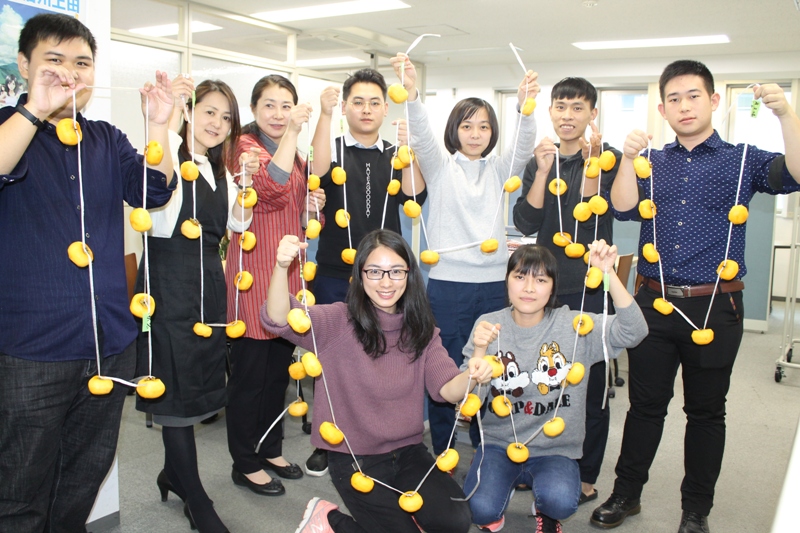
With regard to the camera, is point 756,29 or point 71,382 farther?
point 756,29

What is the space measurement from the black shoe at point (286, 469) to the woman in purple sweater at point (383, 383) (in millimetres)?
748

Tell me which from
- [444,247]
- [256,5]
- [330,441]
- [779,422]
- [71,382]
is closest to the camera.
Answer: [71,382]

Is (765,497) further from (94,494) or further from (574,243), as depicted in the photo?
(94,494)

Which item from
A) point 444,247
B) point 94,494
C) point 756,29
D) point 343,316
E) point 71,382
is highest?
point 756,29

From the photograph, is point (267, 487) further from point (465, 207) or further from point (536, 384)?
point (465, 207)

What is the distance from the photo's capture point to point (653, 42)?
8.09 metres

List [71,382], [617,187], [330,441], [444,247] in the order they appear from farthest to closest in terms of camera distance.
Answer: [444,247], [617,187], [330,441], [71,382]

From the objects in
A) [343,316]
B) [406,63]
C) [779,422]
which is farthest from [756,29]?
[343,316]

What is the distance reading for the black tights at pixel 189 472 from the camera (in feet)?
6.89

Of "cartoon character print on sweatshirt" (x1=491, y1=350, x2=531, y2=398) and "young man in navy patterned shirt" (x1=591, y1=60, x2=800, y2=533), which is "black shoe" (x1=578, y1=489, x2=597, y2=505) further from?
"cartoon character print on sweatshirt" (x1=491, y1=350, x2=531, y2=398)

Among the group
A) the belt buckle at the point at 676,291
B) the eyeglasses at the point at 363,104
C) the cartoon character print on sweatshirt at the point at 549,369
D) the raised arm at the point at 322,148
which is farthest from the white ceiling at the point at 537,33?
the cartoon character print on sweatshirt at the point at 549,369

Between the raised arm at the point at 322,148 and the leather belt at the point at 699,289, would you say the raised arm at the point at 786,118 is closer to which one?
the leather belt at the point at 699,289

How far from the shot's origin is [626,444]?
2311 mm

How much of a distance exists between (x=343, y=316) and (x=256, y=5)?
19.0ft
